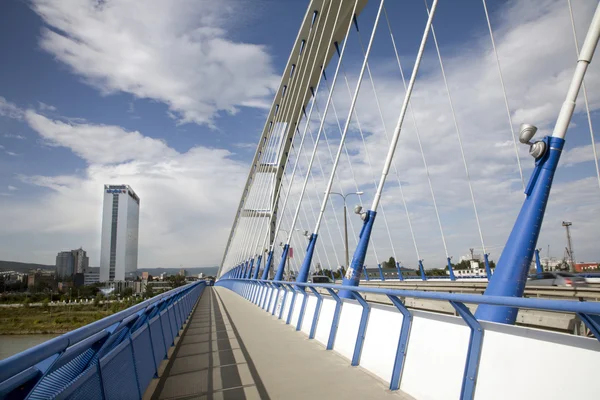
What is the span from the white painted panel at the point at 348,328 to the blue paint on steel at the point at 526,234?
87.9 inches

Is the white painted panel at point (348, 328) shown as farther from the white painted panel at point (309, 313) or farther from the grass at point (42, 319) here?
the grass at point (42, 319)

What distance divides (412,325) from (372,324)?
1.21 meters

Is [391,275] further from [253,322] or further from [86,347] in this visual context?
[86,347]

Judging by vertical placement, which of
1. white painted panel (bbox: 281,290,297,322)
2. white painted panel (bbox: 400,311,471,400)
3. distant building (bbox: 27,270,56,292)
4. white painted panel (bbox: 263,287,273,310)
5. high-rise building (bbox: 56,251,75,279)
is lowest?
high-rise building (bbox: 56,251,75,279)

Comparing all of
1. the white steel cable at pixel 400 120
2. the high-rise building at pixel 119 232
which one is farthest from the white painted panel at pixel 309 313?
the high-rise building at pixel 119 232

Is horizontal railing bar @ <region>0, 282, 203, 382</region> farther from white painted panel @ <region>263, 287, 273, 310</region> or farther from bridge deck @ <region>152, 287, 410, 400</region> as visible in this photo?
white painted panel @ <region>263, 287, 273, 310</region>

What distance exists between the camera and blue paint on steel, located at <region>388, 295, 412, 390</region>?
5430 mm

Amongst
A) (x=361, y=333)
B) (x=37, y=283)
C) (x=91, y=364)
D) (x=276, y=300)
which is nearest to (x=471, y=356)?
(x=361, y=333)

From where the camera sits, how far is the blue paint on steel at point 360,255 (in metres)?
11.1

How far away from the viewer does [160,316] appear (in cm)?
832

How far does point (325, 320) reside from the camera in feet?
29.9

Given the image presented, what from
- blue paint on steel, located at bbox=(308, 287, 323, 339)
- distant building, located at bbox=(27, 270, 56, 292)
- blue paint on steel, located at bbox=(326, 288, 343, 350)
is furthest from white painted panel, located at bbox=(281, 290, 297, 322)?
distant building, located at bbox=(27, 270, 56, 292)

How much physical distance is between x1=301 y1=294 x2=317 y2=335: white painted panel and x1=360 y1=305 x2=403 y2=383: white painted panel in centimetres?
368

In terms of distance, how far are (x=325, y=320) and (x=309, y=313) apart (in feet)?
5.42
